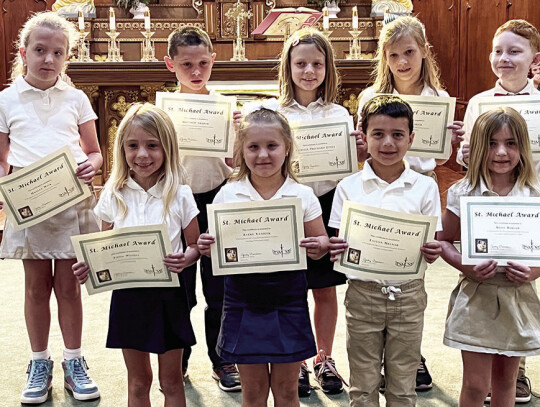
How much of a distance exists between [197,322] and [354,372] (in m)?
1.60

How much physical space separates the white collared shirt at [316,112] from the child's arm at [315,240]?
0.45 metres

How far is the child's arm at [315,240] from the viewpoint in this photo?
217 cm

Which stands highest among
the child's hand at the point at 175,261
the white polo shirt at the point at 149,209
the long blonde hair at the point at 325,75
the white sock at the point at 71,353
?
the long blonde hair at the point at 325,75

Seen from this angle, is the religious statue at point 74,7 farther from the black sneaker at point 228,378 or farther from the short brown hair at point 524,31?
the short brown hair at point 524,31

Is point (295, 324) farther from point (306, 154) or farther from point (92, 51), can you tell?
point (92, 51)

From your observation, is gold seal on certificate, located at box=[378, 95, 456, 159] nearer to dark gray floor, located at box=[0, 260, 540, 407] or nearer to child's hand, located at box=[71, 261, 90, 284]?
dark gray floor, located at box=[0, 260, 540, 407]

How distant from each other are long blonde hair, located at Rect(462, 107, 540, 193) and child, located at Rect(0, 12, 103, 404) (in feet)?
4.10

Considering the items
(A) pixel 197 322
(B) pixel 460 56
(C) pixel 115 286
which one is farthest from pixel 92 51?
(C) pixel 115 286

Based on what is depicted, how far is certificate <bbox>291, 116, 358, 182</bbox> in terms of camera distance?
2.58 meters

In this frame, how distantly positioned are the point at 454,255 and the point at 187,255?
792 mm

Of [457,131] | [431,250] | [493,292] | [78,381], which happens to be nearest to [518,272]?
[493,292]

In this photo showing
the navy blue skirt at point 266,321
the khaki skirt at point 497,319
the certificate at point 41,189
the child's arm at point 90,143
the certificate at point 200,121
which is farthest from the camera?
the child's arm at point 90,143

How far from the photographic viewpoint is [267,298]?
219 centimetres

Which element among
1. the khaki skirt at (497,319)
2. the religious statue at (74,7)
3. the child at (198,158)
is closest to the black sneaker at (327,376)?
the child at (198,158)
